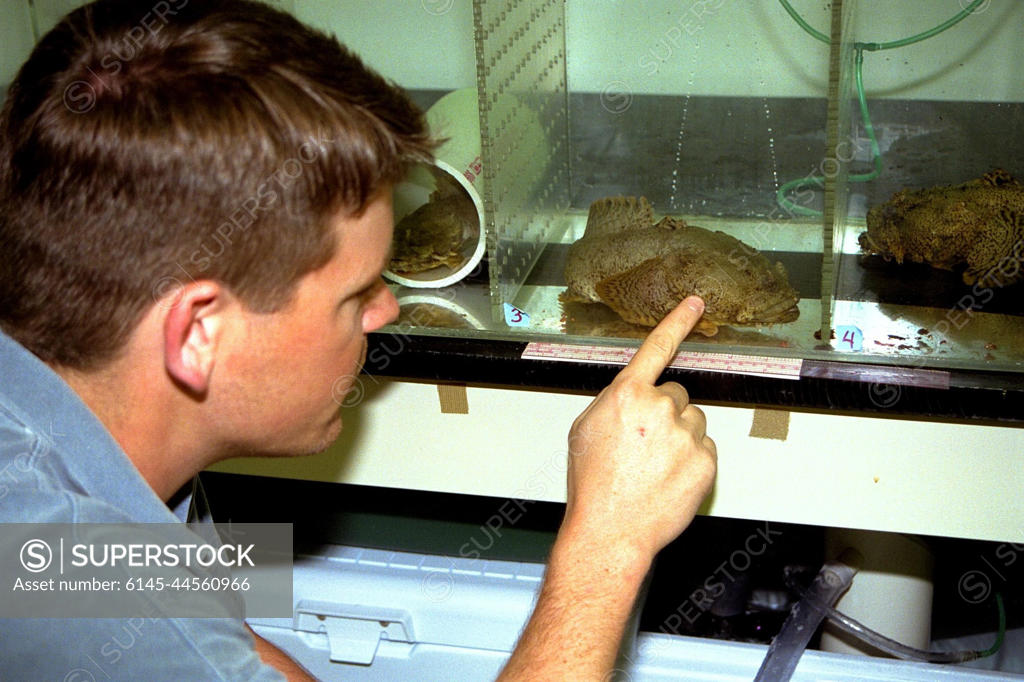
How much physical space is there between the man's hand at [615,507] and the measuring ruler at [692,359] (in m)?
0.05

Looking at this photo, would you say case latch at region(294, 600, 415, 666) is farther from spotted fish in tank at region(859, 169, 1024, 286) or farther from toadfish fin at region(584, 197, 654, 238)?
spotted fish in tank at region(859, 169, 1024, 286)

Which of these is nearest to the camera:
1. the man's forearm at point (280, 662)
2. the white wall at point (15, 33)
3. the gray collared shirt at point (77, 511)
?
the gray collared shirt at point (77, 511)

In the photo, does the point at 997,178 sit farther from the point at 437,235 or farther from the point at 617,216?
the point at 437,235

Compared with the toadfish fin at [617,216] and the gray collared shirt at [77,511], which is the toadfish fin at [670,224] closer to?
the toadfish fin at [617,216]

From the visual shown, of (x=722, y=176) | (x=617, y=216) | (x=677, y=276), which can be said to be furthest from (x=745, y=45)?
(x=677, y=276)

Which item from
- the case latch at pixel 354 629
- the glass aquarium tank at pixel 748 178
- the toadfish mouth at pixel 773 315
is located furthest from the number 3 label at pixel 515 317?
the case latch at pixel 354 629

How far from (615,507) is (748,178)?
27.0 inches

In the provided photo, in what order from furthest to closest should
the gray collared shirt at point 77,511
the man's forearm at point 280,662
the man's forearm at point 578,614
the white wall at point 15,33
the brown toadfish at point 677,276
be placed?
the white wall at point 15,33
the brown toadfish at point 677,276
the man's forearm at point 280,662
the man's forearm at point 578,614
the gray collared shirt at point 77,511

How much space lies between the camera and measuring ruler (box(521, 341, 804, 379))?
46.2 inches

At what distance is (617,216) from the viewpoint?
1.42 metres

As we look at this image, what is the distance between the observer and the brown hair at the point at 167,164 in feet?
2.66

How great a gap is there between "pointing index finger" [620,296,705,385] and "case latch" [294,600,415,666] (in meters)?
0.50

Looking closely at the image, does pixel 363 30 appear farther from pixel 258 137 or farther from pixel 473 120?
pixel 258 137

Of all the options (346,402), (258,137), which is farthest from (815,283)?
(258,137)
